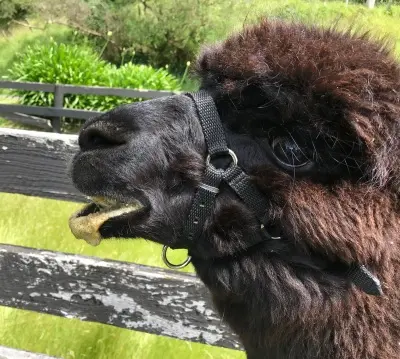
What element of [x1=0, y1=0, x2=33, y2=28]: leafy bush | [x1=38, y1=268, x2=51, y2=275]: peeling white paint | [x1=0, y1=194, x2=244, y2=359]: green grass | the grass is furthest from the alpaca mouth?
[x1=0, y1=0, x2=33, y2=28]: leafy bush

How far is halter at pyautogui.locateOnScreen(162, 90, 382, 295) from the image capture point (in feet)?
5.73

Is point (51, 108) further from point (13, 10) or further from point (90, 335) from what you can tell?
point (13, 10)

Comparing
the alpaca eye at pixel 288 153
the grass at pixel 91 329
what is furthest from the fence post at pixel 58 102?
the alpaca eye at pixel 288 153

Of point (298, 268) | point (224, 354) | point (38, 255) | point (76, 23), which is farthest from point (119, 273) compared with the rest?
point (76, 23)

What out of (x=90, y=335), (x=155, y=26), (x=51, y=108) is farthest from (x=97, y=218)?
(x=155, y=26)

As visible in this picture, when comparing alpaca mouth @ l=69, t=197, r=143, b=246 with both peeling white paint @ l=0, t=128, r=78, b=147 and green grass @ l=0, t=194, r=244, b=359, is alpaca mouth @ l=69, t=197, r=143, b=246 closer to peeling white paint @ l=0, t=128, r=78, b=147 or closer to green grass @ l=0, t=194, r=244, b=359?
peeling white paint @ l=0, t=128, r=78, b=147

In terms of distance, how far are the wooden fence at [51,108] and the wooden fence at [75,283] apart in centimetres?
772

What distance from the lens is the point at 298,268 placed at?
1762 millimetres

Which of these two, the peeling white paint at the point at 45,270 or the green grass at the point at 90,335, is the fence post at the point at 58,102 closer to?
the green grass at the point at 90,335

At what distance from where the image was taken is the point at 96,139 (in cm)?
176

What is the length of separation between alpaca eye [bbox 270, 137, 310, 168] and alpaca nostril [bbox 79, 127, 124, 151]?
0.46 meters

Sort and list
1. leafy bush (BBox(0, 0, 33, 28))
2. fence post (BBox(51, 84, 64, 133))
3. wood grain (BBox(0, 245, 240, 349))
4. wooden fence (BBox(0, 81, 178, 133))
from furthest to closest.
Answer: leafy bush (BBox(0, 0, 33, 28)) < fence post (BBox(51, 84, 64, 133)) < wooden fence (BBox(0, 81, 178, 133)) < wood grain (BBox(0, 245, 240, 349))

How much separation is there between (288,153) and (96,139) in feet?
1.90

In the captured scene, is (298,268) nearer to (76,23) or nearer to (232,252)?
(232,252)
